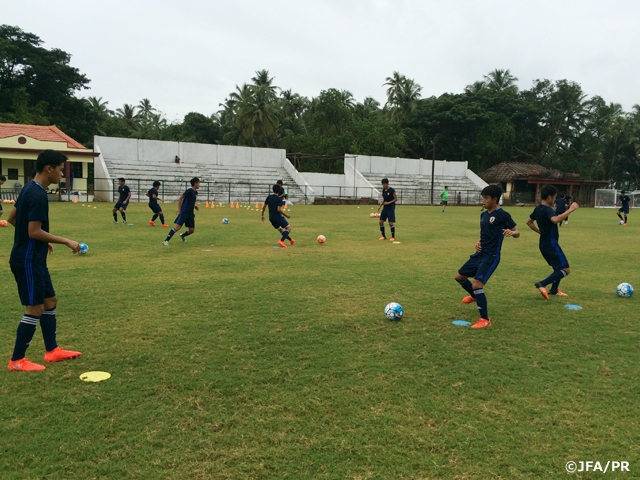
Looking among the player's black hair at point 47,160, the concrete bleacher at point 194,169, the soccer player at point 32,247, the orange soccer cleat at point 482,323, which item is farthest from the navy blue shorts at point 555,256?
the concrete bleacher at point 194,169

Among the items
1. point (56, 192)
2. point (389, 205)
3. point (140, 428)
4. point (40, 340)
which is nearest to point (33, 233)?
point (40, 340)

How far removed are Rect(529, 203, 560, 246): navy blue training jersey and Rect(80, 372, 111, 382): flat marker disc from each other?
245 inches

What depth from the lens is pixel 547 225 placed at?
25.2 ft

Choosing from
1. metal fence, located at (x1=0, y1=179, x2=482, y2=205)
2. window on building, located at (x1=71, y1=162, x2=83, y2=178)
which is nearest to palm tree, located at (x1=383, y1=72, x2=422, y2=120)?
metal fence, located at (x1=0, y1=179, x2=482, y2=205)

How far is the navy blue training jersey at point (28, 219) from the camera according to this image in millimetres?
4301

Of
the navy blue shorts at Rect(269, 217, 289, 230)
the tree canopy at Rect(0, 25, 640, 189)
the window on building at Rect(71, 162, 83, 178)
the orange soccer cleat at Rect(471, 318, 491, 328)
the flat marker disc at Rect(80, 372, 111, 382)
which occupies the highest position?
the tree canopy at Rect(0, 25, 640, 189)

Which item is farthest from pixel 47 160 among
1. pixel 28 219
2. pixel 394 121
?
pixel 394 121

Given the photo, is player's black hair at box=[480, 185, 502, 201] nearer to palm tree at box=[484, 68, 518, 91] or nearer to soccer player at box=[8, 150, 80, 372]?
soccer player at box=[8, 150, 80, 372]

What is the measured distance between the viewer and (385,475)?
2.93m

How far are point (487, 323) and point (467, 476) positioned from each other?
331 centimetres

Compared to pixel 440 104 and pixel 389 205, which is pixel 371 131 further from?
pixel 389 205

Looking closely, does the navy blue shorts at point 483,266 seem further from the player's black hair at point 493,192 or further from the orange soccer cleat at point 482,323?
the player's black hair at point 493,192

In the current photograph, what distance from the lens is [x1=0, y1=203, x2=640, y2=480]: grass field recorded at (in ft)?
10.2

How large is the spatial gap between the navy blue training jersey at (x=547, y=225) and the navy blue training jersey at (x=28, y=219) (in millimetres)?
6494
